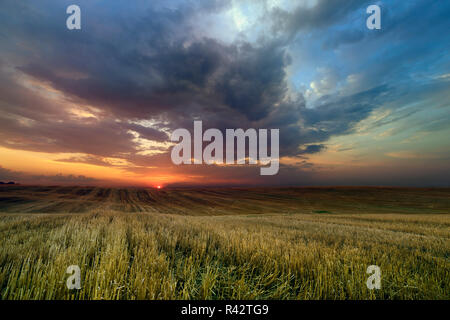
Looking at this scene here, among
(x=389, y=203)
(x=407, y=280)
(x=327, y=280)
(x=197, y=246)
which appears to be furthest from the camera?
(x=389, y=203)

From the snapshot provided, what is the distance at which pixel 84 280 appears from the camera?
6.71 feet

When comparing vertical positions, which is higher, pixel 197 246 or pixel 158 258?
pixel 158 258

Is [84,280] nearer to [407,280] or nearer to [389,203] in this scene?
[407,280]

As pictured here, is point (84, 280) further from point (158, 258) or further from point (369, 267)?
point (369, 267)

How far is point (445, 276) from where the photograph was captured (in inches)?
114

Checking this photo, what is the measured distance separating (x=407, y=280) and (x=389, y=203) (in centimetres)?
6814

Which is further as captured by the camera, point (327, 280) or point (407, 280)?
point (407, 280)
